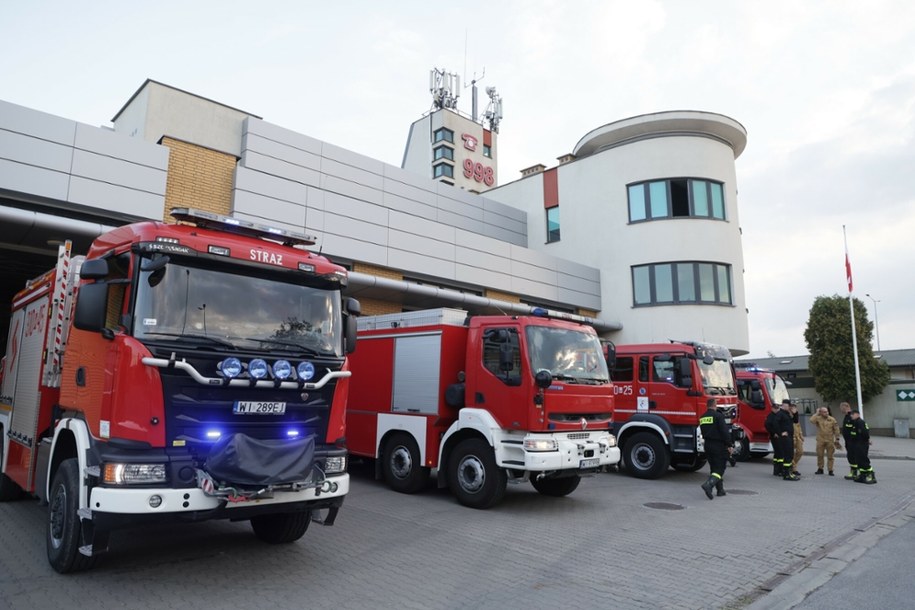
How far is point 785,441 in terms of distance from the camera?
43.6ft

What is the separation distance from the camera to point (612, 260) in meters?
24.2

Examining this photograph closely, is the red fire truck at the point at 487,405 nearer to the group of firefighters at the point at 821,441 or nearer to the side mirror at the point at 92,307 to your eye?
the group of firefighters at the point at 821,441

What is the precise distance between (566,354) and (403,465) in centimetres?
355

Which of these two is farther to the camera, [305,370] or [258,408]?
[305,370]

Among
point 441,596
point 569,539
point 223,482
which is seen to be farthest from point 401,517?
point 223,482

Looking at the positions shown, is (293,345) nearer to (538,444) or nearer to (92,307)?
(92,307)

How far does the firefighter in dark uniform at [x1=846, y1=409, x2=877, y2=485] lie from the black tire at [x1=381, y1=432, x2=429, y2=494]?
9168mm

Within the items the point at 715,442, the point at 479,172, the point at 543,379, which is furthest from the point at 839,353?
the point at 543,379

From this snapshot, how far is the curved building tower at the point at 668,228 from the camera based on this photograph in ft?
75.3

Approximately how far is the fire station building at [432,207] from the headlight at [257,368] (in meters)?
6.94

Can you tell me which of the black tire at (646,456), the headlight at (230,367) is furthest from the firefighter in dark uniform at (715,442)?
the headlight at (230,367)

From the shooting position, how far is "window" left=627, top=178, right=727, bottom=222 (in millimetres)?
23375

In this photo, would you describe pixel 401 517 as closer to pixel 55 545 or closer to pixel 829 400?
pixel 55 545

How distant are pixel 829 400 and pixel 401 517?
3109 centimetres
